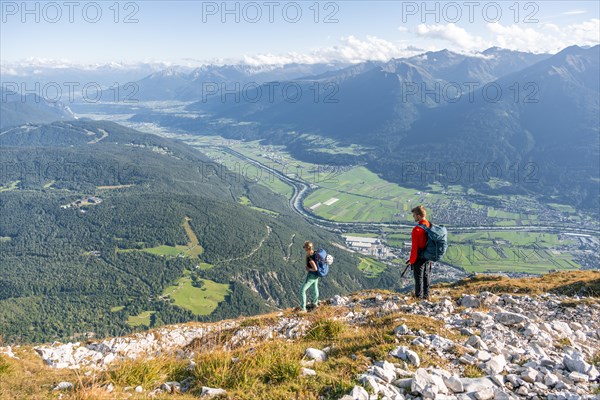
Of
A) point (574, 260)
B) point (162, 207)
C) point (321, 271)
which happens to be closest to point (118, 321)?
point (162, 207)

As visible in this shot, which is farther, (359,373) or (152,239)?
(152,239)

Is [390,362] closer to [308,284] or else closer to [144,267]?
[308,284]

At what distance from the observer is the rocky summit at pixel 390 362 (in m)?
6.98

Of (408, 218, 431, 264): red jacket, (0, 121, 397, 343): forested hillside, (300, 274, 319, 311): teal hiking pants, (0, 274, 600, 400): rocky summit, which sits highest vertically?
(408, 218, 431, 264): red jacket

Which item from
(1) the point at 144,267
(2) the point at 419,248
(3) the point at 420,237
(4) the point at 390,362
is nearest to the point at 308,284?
(2) the point at 419,248

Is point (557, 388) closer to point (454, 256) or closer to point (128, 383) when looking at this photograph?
point (128, 383)

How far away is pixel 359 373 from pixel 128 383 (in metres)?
5.27

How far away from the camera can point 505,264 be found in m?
138

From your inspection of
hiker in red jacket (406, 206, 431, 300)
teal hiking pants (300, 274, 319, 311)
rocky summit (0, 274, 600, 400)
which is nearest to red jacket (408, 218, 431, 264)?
hiker in red jacket (406, 206, 431, 300)

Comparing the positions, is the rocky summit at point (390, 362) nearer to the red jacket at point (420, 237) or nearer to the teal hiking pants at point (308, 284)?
the teal hiking pants at point (308, 284)

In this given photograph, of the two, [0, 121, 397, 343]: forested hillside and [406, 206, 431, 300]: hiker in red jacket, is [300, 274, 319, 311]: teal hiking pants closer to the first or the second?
[406, 206, 431, 300]: hiker in red jacket

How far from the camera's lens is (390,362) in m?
8.16

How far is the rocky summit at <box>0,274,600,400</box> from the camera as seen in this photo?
6.98 meters

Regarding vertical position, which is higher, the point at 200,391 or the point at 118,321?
the point at 200,391
